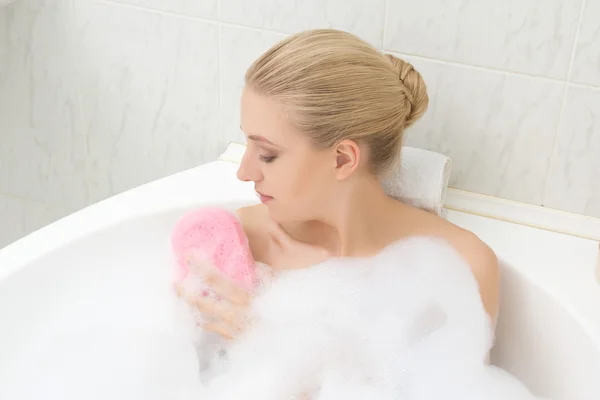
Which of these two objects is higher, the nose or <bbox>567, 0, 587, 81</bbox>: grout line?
<bbox>567, 0, 587, 81</bbox>: grout line

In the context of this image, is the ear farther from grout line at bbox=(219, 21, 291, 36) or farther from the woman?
grout line at bbox=(219, 21, 291, 36)

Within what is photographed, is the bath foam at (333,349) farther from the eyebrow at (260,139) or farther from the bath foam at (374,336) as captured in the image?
the eyebrow at (260,139)

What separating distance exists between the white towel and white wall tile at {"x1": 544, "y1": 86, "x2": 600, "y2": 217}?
20 centimetres

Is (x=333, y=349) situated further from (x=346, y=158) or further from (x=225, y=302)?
(x=346, y=158)

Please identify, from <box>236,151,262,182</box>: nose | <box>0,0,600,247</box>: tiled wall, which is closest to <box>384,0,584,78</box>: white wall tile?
<box>0,0,600,247</box>: tiled wall

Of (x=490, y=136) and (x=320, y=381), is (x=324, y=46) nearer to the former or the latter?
(x=490, y=136)

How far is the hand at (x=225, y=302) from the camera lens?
139 cm

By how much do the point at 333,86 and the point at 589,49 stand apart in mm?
452

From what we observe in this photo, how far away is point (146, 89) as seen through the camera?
1750 millimetres

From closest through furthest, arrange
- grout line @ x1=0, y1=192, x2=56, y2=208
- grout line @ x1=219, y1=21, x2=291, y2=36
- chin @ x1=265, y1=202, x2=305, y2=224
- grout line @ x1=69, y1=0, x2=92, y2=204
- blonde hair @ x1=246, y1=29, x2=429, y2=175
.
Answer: blonde hair @ x1=246, y1=29, x2=429, y2=175 < chin @ x1=265, y1=202, x2=305, y2=224 < grout line @ x1=219, y1=21, x2=291, y2=36 < grout line @ x1=69, y1=0, x2=92, y2=204 < grout line @ x1=0, y1=192, x2=56, y2=208

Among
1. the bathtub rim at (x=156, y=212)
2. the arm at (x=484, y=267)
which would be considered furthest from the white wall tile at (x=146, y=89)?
the arm at (x=484, y=267)

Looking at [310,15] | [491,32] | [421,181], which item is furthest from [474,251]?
[310,15]

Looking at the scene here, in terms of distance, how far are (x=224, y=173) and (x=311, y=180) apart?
39cm

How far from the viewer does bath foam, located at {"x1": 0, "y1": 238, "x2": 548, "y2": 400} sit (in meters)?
1.33
